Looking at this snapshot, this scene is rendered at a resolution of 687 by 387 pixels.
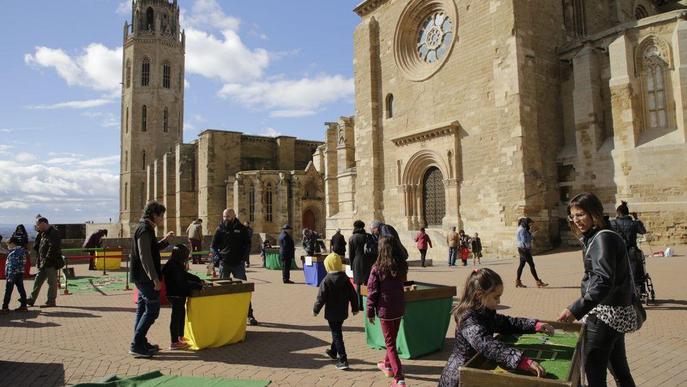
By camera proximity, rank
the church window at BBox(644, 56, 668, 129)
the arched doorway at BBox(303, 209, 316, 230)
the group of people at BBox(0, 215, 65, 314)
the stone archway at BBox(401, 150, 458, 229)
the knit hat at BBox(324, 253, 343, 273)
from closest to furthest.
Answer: the knit hat at BBox(324, 253, 343, 273), the group of people at BBox(0, 215, 65, 314), the church window at BBox(644, 56, 668, 129), the stone archway at BBox(401, 150, 458, 229), the arched doorway at BBox(303, 209, 316, 230)

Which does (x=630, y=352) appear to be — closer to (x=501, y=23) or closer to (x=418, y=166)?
(x=501, y=23)

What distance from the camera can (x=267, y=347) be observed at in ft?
20.1

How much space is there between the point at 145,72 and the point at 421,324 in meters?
60.7

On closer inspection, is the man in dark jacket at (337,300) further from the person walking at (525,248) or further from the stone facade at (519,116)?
the stone facade at (519,116)

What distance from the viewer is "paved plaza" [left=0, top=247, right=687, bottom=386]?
4.93m

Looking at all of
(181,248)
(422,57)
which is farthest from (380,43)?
(181,248)

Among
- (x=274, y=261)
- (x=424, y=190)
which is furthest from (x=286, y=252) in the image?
(x=424, y=190)

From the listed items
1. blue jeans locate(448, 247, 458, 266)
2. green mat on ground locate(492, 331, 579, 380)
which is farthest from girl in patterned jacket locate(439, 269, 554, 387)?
blue jeans locate(448, 247, 458, 266)

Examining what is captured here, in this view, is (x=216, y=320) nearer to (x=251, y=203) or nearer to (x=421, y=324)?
(x=421, y=324)

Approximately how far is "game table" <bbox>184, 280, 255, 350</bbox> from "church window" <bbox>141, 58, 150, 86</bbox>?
5804cm

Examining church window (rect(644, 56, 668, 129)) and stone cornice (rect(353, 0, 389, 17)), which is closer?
church window (rect(644, 56, 668, 129))

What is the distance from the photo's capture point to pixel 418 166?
21.7m

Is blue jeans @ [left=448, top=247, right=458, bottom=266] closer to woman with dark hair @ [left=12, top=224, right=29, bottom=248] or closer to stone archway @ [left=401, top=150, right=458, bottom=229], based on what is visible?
stone archway @ [left=401, top=150, right=458, bottom=229]

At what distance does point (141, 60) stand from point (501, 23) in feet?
169
